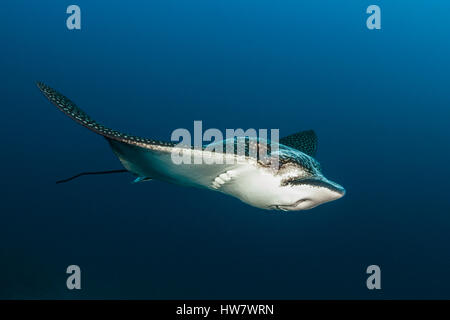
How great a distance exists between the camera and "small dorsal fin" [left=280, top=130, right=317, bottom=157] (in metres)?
5.41

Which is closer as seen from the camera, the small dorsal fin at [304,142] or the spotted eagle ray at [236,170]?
the spotted eagle ray at [236,170]

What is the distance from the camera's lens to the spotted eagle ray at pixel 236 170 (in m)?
2.46

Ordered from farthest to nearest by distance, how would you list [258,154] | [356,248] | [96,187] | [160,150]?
1. [96,187]
2. [356,248]
3. [258,154]
4. [160,150]

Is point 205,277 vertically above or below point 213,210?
below

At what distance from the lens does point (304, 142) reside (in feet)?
18.2

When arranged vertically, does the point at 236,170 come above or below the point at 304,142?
below

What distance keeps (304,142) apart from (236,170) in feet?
10.5

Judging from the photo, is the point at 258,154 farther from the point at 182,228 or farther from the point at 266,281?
the point at 182,228

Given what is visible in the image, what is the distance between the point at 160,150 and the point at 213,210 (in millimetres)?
22719

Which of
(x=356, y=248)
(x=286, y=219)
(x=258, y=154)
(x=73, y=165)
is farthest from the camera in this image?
(x=73, y=165)

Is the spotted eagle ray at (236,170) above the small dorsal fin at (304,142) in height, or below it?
below

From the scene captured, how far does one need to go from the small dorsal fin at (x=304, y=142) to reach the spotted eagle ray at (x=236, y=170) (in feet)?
7.93

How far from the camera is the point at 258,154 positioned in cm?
287
